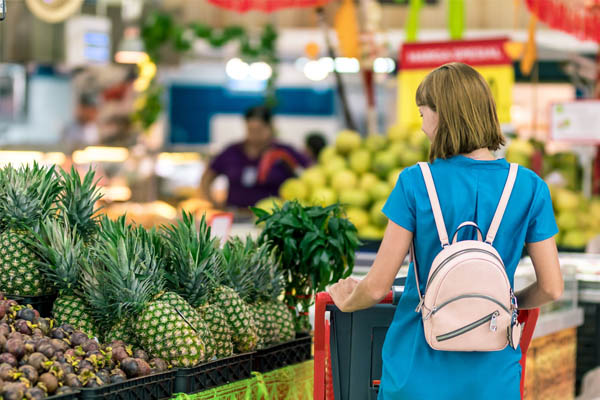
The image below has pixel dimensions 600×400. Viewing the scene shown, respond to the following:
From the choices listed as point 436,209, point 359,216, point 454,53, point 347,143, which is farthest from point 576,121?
point 436,209

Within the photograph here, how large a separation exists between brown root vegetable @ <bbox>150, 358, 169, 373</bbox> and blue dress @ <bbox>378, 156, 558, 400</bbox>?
0.65 metres

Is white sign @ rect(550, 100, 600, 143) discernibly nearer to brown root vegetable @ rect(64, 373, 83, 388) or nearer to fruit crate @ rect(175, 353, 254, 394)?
fruit crate @ rect(175, 353, 254, 394)

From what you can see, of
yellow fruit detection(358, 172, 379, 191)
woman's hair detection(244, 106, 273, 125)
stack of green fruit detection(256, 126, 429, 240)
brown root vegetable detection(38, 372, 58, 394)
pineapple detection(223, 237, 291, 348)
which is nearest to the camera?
brown root vegetable detection(38, 372, 58, 394)

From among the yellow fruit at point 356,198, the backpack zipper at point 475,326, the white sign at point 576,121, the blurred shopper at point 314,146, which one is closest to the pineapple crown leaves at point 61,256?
the backpack zipper at point 475,326

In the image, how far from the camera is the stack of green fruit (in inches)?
198

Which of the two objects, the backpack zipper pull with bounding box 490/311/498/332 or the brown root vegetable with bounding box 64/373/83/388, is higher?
the backpack zipper pull with bounding box 490/311/498/332

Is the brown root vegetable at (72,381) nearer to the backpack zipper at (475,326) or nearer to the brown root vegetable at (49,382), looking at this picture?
the brown root vegetable at (49,382)

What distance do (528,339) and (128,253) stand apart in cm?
125

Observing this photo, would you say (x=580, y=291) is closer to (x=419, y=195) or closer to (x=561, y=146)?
(x=419, y=195)

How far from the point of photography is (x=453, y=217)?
2223 mm

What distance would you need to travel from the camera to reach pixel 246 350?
276 centimetres

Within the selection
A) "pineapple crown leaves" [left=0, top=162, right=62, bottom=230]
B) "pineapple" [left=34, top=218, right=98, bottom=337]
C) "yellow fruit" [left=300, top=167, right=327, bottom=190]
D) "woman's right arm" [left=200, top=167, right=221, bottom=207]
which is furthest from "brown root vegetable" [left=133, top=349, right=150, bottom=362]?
"woman's right arm" [left=200, top=167, right=221, bottom=207]

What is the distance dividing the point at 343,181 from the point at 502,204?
3.02 meters

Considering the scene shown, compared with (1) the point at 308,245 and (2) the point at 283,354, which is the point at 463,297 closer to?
(2) the point at 283,354
